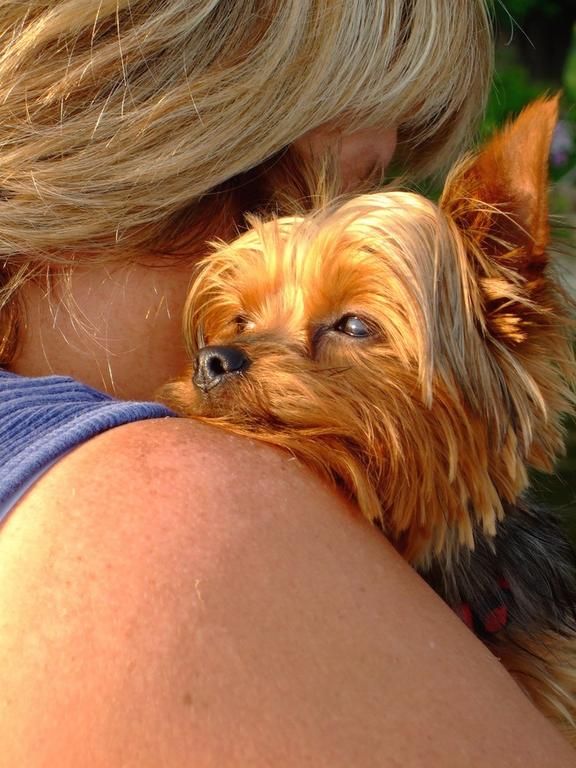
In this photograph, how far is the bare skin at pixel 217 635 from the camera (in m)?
1.15

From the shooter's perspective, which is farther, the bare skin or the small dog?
the small dog

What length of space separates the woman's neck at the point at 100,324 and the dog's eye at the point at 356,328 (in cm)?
39

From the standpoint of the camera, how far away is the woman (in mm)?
1174

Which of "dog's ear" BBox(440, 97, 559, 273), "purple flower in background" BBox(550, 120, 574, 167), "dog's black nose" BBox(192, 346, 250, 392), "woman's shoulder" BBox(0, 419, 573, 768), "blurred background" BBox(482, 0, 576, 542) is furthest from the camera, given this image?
"purple flower in background" BBox(550, 120, 574, 167)

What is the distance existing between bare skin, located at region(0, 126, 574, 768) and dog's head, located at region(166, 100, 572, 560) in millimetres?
389

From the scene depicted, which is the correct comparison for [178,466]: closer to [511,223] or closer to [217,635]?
[217,635]

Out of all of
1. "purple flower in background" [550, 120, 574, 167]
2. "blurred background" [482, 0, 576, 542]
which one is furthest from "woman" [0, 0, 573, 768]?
"purple flower in background" [550, 120, 574, 167]

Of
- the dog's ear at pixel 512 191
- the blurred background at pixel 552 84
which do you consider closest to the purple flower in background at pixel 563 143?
the blurred background at pixel 552 84

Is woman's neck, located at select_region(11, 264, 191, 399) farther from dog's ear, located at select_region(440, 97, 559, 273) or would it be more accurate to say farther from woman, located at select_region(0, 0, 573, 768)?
dog's ear, located at select_region(440, 97, 559, 273)

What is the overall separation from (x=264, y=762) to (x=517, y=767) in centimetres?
32

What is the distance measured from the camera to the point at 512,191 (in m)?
1.87

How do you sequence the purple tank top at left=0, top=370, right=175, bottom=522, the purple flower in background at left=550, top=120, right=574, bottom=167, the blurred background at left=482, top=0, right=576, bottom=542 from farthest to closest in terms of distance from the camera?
the purple flower in background at left=550, top=120, right=574, bottom=167 < the blurred background at left=482, top=0, right=576, bottom=542 < the purple tank top at left=0, top=370, right=175, bottom=522

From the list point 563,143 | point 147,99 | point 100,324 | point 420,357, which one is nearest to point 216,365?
point 100,324

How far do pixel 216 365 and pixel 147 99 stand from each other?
505mm
